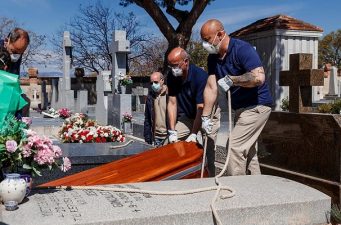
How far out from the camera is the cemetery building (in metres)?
9.41

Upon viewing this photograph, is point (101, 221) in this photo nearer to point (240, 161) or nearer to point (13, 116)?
point (13, 116)

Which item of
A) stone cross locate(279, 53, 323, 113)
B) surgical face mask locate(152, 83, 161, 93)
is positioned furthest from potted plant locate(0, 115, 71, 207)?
surgical face mask locate(152, 83, 161, 93)

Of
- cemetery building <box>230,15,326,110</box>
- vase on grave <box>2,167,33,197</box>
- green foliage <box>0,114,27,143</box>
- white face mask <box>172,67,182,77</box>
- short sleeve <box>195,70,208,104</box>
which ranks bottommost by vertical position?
vase on grave <box>2,167,33,197</box>

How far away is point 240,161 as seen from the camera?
431 cm

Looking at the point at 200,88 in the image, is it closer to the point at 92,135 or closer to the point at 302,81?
the point at 302,81

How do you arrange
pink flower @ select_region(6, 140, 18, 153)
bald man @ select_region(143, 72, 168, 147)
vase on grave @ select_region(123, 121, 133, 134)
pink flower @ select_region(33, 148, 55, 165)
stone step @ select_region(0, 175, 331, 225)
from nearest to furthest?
1. stone step @ select_region(0, 175, 331, 225)
2. pink flower @ select_region(6, 140, 18, 153)
3. pink flower @ select_region(33, 148, 55, 165)
4. bald man @ select_region(143, 72, 168, 147)
5. vase on grave @ select_region(123, 121, 133, 134)

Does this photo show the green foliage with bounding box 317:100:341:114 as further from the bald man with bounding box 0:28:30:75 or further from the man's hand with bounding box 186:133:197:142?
the bald man with bounding box 0:28:30:75

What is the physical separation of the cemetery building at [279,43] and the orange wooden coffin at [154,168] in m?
5.25

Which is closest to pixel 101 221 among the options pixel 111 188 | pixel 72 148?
pixel 111 188

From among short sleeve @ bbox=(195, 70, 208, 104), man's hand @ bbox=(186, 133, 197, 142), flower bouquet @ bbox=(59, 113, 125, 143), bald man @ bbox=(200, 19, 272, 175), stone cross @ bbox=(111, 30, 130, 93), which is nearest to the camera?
bald man @ bbox=(200, 19, 272, 175)

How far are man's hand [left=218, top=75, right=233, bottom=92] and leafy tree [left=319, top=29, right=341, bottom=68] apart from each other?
5461cm

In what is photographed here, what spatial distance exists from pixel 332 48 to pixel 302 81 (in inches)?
2185

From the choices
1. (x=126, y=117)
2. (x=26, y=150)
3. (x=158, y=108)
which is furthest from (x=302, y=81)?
(x=126, y=117)

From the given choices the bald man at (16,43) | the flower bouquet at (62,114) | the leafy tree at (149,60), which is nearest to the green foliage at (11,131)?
the bald man at (16,43)
